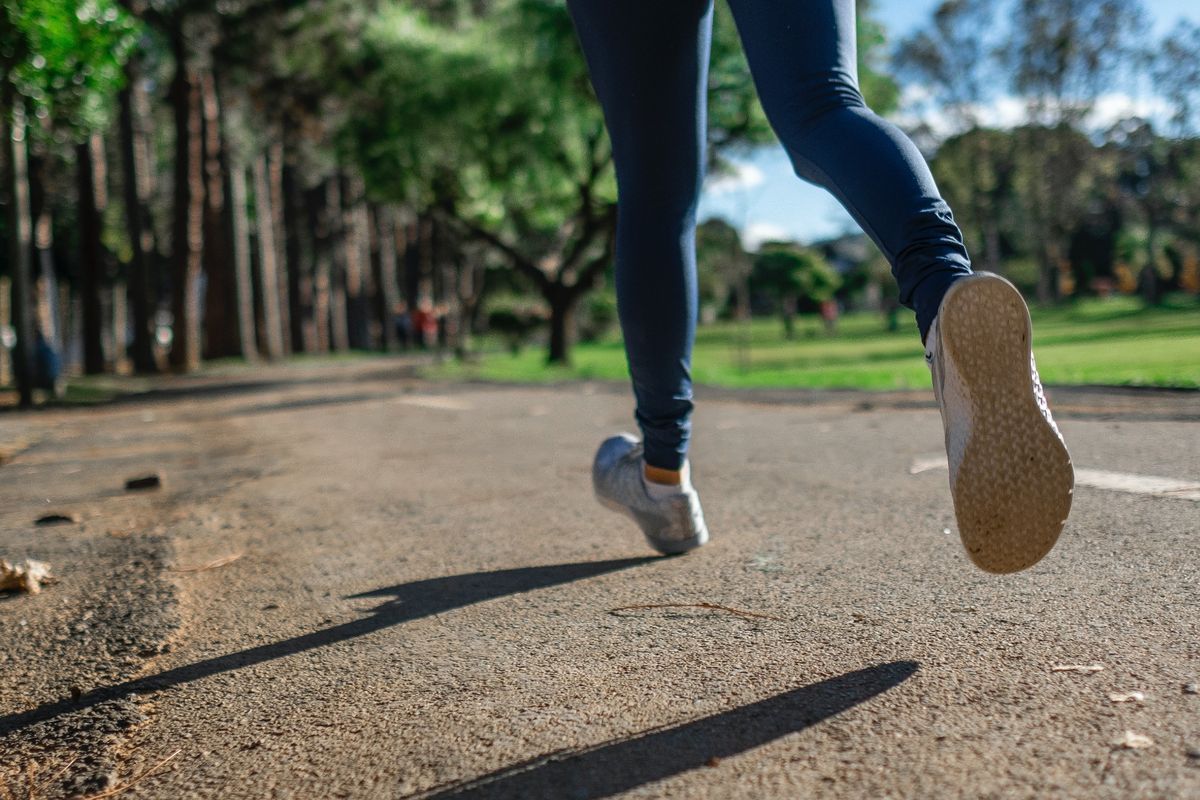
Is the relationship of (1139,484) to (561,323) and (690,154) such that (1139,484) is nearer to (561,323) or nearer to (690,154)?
(690,154)

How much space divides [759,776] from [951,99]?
49039 millimetres

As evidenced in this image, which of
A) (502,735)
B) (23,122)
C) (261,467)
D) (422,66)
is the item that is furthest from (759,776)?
(422,66)

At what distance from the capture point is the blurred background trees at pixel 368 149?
16391 millimetres

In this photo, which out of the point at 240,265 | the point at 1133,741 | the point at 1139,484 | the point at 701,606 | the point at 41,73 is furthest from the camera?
the point at 240,265

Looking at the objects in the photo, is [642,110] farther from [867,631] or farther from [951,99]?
[951,99]

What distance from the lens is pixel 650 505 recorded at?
2.31 metres

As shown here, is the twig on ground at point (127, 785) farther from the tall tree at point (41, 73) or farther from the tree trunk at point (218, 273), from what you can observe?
the tree trunk at point (218, 273)

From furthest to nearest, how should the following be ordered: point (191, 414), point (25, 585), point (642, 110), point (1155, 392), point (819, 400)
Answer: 1. point (191, 414)
2. point (819, 400)
3. point (1155, 392)
4. point (25, 585)
5. point (642, 110)

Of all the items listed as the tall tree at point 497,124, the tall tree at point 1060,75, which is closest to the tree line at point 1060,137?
the tall tree at point 1060,75

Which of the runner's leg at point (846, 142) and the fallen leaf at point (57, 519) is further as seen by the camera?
the fallen leaf at point (57, 519)

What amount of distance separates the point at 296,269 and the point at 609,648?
125 ft

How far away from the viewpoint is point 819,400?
802 centimetres

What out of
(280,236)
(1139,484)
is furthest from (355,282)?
(1139,484)

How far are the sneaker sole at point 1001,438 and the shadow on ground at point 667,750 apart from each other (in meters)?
0.25
